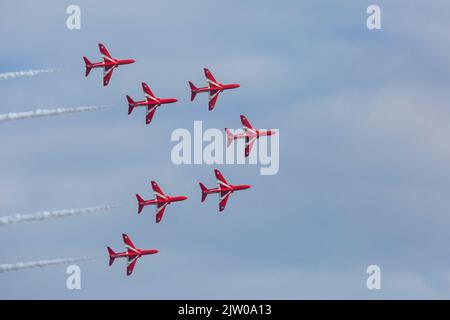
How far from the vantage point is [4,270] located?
196 m

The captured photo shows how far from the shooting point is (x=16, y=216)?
198500 millimetres
